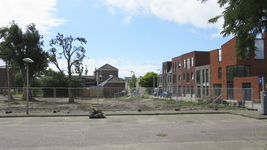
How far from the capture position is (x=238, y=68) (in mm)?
34625

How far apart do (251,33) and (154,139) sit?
207 inches

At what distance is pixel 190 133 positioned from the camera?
9.58 meters

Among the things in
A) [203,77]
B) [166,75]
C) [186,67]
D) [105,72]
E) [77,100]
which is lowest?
[77,100]

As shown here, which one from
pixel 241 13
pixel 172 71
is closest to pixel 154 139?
pixel 241 13

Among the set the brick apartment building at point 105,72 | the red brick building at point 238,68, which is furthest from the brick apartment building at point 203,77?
the brick apartment building at point 105,72

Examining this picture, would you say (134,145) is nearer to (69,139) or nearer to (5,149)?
(69,139)

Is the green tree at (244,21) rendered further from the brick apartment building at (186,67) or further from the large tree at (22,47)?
the brick apartment building at (186,67)

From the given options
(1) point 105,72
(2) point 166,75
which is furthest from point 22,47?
(1) point 105,72

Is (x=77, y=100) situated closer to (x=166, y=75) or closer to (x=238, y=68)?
(x=238, y=68)

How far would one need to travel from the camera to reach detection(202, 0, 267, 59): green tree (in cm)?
396

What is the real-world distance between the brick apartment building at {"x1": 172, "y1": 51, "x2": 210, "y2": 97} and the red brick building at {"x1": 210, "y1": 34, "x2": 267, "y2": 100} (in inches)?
316

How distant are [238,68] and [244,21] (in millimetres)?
33246

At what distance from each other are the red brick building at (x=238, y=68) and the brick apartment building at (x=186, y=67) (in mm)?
8020

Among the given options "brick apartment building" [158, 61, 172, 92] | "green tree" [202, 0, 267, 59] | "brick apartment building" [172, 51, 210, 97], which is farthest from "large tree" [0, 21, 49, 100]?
"brick apartment building" [158, 61, 172, 92]
